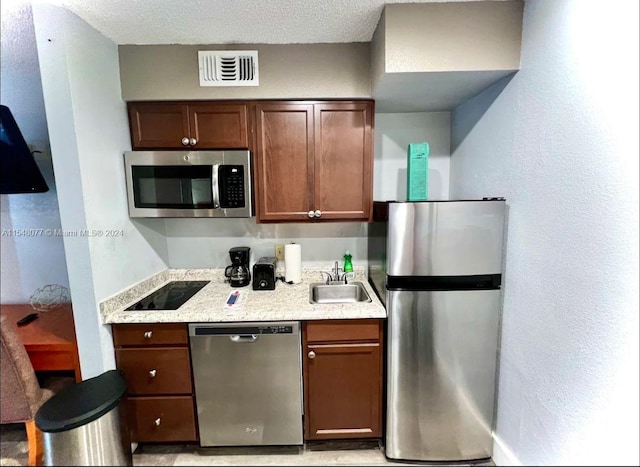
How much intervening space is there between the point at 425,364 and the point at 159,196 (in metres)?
1.70

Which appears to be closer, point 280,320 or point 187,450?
point 280,320

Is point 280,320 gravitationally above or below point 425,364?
above

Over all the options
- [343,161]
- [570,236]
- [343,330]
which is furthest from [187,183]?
[570,236]

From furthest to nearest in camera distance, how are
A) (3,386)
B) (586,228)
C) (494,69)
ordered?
(494,69) → (3,386) → (586,228)

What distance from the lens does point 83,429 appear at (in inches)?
37.4

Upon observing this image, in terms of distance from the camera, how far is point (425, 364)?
1.38 metres

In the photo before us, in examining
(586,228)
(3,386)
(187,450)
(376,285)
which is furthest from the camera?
(376,285)

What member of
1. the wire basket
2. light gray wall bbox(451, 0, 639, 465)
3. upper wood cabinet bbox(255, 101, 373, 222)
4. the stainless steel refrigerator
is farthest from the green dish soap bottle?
the wire basket

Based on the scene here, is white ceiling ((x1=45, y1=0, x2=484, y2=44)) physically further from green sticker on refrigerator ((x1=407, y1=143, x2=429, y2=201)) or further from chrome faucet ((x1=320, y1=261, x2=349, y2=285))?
chrome faucet ((x1=320, y1=261, x2=349, y2=285))

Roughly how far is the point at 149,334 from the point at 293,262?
→ 0.87m

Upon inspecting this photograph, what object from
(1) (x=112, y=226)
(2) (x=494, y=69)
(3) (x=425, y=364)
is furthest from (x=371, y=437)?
(2) (x=494, y=69)

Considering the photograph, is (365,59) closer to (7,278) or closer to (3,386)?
(7,278)

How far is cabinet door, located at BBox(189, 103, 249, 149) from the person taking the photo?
5.17ft

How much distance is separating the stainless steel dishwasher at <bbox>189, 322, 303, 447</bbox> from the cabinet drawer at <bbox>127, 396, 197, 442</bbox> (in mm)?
69
